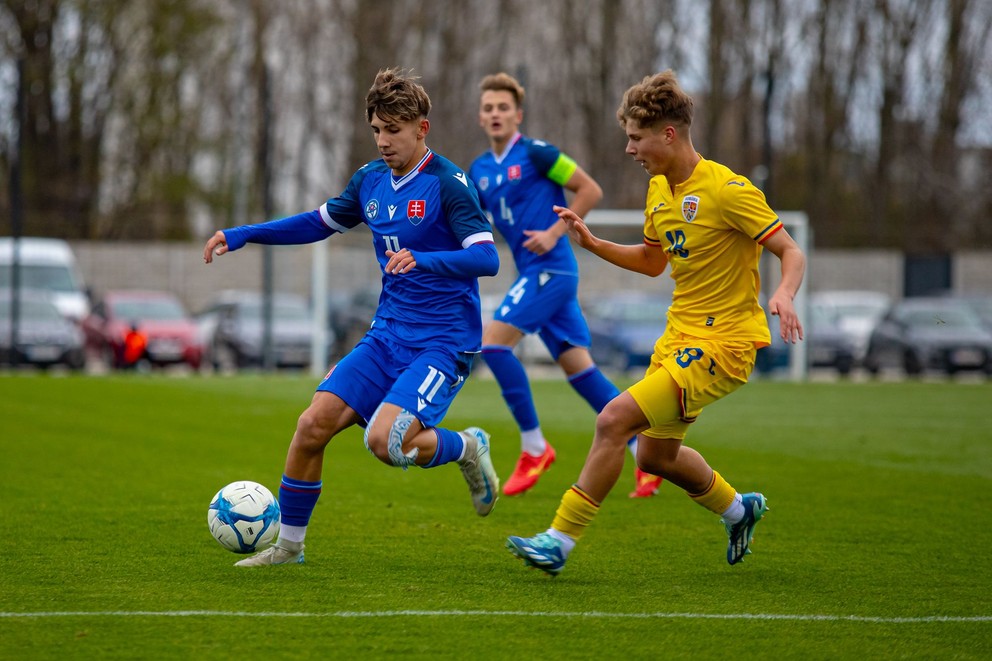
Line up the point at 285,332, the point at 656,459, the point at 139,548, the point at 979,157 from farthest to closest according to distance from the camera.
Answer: the point at 979,157 < the point at 285,332 < the point at 139,548 < the point at 656,459

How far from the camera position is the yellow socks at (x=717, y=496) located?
557 centimetres

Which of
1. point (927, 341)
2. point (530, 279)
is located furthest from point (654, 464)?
point (927, 341)

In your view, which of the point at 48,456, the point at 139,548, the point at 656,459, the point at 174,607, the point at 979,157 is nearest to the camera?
the point at 174,607

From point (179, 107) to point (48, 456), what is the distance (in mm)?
28513

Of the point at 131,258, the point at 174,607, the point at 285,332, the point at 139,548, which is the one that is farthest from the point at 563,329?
the point at 131,258

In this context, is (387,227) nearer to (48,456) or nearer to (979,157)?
(48,456)

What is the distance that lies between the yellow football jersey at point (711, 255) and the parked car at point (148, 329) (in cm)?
1878

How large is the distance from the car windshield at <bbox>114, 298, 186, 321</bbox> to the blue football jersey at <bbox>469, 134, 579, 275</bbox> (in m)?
16.8

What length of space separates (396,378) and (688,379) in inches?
49.4

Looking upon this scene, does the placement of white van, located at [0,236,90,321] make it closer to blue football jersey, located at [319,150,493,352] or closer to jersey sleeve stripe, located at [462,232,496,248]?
blue football jersey, located at [319,150,493,352]

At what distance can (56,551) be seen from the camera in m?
5.70

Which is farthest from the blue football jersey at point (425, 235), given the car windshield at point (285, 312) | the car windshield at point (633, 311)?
the car windshield at point (285, 312)

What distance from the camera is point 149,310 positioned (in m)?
24.0

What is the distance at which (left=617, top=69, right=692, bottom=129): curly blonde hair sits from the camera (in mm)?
5227
